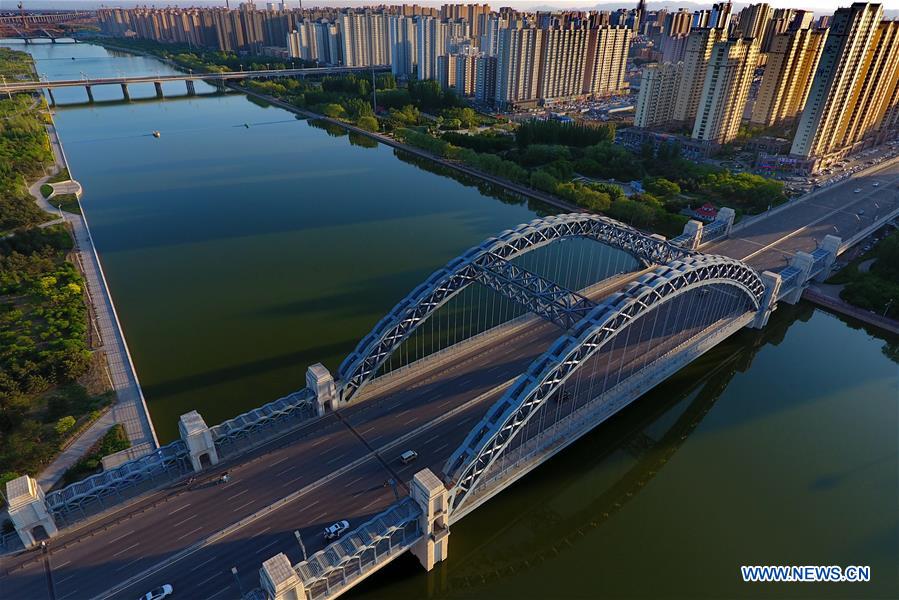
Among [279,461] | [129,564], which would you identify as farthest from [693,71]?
[129,564]

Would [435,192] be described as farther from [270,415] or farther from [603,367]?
[270,415]

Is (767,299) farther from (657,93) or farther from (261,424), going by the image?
(657,93)

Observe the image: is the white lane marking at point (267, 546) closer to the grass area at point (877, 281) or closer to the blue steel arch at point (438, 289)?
the blue steel arch at point (438, 289)

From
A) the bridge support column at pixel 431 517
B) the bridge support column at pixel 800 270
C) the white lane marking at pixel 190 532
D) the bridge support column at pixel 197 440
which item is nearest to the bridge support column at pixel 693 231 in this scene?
the bridge support column at pixel 800 270

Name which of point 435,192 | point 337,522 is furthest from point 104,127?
point 337,522

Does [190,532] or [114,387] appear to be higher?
[190,532]

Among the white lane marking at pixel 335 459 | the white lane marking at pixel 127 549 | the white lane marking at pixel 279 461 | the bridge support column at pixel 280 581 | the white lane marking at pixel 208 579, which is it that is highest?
the bridge support column at pixel 280 581
